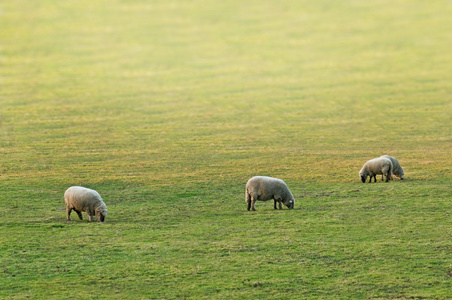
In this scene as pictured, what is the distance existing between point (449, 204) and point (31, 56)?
A: 68708 millimetres

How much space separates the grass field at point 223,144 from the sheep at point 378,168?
789mm

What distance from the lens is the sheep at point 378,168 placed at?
3002cm

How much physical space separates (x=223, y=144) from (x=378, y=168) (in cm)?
1867

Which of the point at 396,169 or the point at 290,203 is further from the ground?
the point at 396,169

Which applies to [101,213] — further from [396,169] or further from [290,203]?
[396,169]

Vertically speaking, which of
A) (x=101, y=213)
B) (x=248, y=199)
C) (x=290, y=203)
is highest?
(x=248, y=199)

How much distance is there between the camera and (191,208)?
26.1 m

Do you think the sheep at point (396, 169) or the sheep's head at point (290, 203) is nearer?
the sheep's head at point (290, 203)

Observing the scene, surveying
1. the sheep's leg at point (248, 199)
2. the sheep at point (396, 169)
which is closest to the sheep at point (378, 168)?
the sheep at point (396, 169)

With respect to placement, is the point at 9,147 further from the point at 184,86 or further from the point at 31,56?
the point at 31,56

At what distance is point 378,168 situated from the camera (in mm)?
30109

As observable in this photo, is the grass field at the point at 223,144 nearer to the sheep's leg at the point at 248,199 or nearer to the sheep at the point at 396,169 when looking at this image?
the sheep at the point at 396,169

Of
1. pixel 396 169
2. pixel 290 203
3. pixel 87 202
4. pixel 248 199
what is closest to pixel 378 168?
pixel 396 169

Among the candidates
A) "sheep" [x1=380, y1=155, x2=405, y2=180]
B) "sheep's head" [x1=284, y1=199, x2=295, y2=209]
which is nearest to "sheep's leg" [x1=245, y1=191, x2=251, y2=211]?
"sheep's head" [x1=284, y1=199, x2=295, y2=209]
